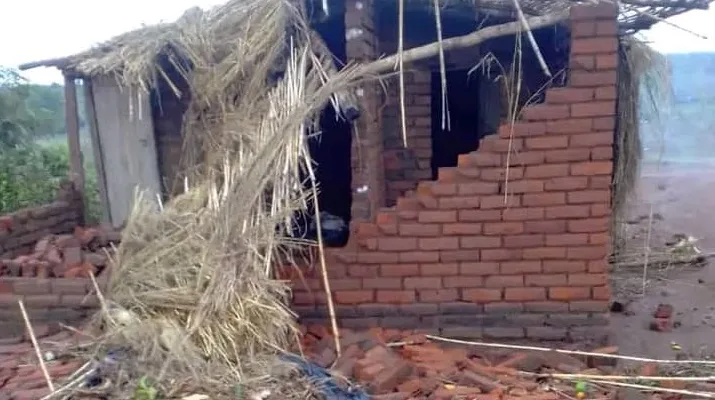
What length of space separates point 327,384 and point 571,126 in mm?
2271

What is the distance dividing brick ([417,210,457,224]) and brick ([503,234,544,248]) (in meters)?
0.39

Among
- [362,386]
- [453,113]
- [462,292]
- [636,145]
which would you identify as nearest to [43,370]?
[362,386]

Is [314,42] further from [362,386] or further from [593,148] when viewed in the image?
[362,386]

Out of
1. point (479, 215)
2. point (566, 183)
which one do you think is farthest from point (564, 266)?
point (479, 215)

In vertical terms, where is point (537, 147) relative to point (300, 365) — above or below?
above

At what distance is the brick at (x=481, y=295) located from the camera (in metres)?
4.79

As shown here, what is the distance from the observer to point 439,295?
15.8 ft

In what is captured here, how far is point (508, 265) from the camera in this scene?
15.6 feet

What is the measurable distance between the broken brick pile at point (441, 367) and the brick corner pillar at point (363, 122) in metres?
0.97

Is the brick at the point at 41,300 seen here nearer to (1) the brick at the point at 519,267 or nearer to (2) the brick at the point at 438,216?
(2) the brick at the point at 438,216

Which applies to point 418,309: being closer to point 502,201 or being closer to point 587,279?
point 502,201

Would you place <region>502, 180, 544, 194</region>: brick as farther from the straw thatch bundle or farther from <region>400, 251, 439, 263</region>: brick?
the straw thatch bundle

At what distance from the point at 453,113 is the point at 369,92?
2940 millimetres

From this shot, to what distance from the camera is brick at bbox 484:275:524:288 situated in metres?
4.77
